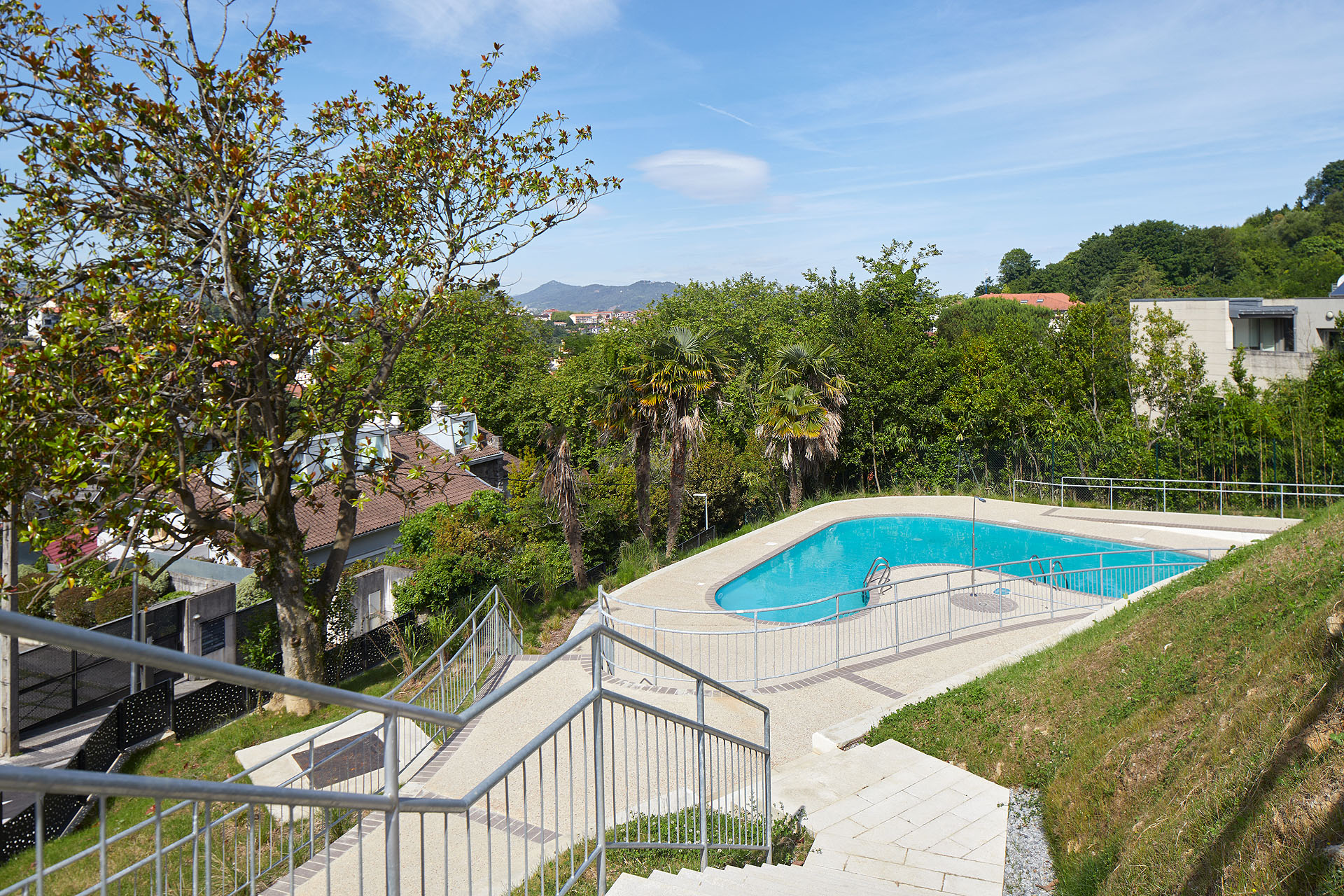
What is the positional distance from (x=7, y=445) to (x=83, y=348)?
58.7 inches

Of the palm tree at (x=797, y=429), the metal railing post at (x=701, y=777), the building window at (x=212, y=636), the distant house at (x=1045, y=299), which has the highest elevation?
the distant house at (x=1045, y=299)

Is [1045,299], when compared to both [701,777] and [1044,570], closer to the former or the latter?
[1044,570]

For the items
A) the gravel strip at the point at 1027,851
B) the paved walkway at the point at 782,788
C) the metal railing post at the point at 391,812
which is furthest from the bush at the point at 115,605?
the metal railing post at the point at 391,812

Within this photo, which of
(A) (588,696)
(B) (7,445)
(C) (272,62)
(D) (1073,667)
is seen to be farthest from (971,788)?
(C) (272,62)

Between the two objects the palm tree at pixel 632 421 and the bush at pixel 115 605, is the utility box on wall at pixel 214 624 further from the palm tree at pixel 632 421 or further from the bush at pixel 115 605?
the palm tree at pixel 632 421

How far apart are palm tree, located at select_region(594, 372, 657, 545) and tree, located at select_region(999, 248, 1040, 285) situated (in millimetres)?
98703

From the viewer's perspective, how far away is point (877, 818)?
694 cm

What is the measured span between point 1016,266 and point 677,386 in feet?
340

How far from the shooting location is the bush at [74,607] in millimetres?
15305

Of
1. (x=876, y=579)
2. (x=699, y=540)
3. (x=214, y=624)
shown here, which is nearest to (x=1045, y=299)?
(x=699, y=540)

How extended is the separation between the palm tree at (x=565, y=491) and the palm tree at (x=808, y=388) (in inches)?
356

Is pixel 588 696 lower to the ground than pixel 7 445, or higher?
lower

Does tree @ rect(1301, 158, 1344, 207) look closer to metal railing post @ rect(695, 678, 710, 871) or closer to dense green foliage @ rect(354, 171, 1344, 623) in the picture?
dense green foliage @ rect(354, 171, 1344, 623)

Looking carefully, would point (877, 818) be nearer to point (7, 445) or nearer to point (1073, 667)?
point (1073, 667)
